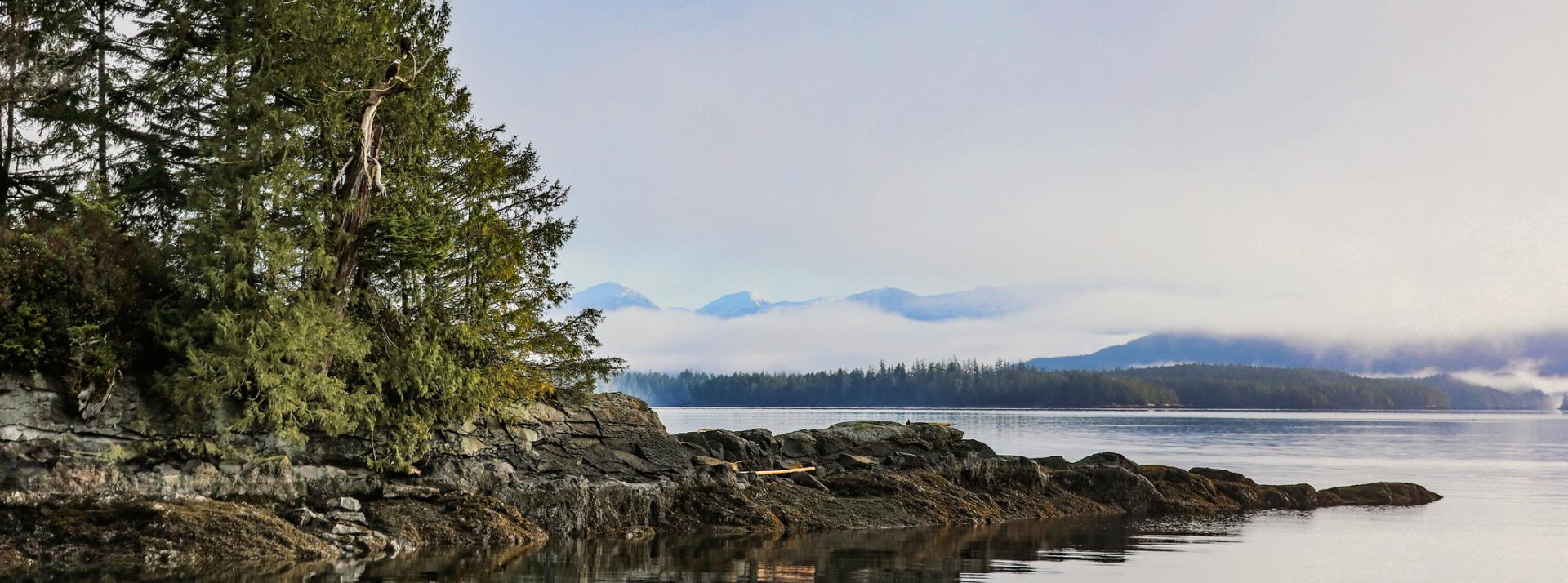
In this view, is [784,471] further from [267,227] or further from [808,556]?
Answer: [267,227]

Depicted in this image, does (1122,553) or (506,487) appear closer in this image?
(1122,553)

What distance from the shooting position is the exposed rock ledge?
1814 cm

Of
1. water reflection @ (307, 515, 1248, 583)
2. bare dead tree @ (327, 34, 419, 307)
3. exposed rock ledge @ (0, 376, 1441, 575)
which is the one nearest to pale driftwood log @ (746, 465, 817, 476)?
exposed rock ledge @ (0, 376, 1441, 575)

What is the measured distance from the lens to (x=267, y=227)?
21.9 meters

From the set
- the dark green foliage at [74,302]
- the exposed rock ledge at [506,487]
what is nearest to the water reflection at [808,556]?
the exposed rock ledge at [506,487]

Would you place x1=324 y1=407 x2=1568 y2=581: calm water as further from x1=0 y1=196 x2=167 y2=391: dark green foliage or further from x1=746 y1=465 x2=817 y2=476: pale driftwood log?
x1=0 y1=196 x2=167 y2=391: dark green foliage

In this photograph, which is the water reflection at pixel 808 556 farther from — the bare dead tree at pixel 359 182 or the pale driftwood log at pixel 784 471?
the bare dead tree at pixel 359 182

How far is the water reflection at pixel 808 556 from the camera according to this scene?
57.0ft

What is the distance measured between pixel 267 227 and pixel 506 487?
6.89m

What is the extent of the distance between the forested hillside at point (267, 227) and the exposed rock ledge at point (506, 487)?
28.8 inches

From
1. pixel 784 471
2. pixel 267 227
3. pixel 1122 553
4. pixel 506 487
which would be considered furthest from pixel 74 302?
pixel 1122 553

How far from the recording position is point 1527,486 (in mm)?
40406

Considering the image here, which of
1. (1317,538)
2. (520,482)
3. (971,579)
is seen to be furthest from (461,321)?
(1317,538)

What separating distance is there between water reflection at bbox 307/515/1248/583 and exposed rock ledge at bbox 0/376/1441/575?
142cm
